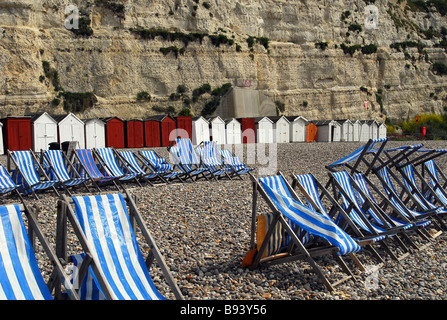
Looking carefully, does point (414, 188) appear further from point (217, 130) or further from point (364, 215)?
point (217, 130)

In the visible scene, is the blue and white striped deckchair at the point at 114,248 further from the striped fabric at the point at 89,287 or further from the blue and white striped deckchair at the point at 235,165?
the blue and white striped deckchair at the point at 235,165

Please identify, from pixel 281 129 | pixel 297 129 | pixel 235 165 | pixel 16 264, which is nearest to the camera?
pixel 16 264

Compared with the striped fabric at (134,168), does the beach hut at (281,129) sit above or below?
above

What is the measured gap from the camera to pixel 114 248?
3.23 m

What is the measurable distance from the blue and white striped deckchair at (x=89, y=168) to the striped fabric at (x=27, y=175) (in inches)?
37.8

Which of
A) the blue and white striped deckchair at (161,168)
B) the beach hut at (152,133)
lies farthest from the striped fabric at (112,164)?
the beach hut at (152,133)

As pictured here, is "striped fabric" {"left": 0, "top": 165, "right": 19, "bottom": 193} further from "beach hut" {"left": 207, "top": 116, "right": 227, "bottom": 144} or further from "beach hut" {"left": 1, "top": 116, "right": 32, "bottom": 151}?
"beach hut" {"left": 207, "top": 116, "right": 227, "bottom": 144}

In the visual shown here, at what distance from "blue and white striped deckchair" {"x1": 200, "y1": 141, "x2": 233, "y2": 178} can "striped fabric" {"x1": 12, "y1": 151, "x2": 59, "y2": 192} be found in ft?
13.8

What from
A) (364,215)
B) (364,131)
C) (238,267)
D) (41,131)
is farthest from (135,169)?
(364,131)

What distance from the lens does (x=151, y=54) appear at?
40062mm

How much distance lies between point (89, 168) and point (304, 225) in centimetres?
670

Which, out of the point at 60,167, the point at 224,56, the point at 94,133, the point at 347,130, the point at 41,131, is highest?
the point at 224,56

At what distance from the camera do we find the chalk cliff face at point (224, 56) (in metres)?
35.1

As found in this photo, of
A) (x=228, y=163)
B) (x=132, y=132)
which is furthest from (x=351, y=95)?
(x=228, y=163)
